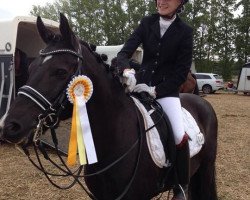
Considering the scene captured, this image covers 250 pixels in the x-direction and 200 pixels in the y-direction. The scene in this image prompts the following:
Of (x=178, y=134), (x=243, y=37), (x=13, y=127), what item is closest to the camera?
(x=13, y=127)

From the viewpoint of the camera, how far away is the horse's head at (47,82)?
225 cm

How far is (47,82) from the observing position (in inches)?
93.1

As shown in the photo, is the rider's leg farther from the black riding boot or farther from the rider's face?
the rider's face

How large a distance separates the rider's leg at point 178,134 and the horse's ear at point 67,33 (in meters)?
1.07

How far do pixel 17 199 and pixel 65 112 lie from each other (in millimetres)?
3147

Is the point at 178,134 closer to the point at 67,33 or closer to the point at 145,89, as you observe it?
the point at 145,89

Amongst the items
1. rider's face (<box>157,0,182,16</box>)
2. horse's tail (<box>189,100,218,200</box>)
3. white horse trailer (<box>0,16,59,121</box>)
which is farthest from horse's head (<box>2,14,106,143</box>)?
white horse trailer (<box>0,16,59,121</box>)

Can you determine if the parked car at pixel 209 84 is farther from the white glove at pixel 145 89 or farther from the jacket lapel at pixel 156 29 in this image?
the white glove at pixel 145 89

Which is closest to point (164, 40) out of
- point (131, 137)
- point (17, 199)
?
point (131, 137)

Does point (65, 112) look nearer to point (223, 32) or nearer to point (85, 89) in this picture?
point (85, 89)

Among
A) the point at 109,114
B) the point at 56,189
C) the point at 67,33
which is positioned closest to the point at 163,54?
the point at 109,114

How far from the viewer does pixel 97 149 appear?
279 cm

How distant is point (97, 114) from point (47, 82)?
517 millimetres

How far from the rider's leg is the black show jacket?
8cm
